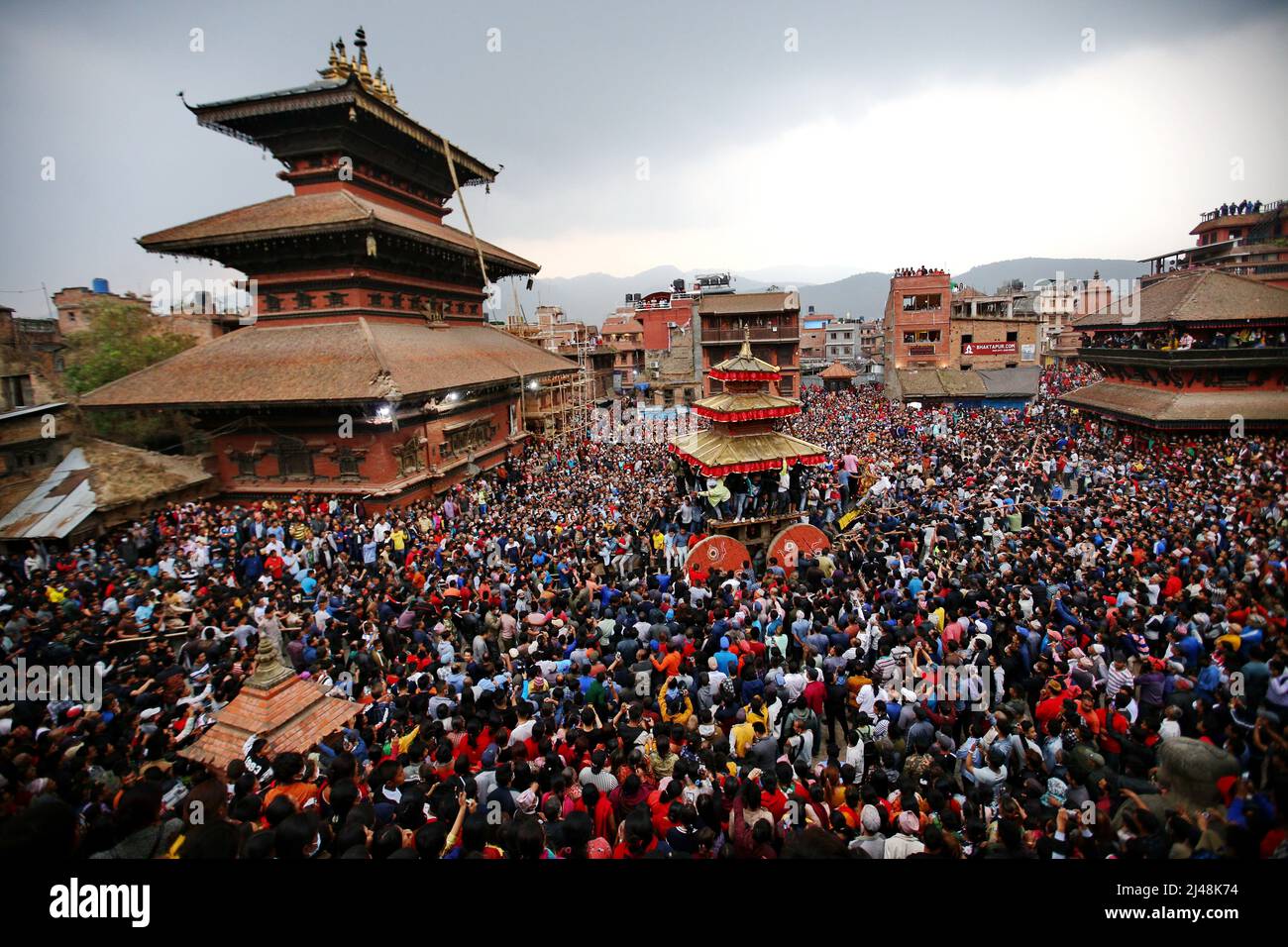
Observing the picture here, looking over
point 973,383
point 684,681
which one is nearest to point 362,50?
point 684,681

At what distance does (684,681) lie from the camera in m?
7.58

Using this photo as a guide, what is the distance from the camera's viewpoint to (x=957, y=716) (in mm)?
7773

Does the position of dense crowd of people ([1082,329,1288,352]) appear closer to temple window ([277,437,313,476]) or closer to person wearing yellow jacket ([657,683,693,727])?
person wearing yellow jacket ([657,683,693,727])

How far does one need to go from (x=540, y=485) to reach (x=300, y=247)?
1233 cm

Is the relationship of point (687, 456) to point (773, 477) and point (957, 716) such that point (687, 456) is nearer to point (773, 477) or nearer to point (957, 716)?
point (773, 477)

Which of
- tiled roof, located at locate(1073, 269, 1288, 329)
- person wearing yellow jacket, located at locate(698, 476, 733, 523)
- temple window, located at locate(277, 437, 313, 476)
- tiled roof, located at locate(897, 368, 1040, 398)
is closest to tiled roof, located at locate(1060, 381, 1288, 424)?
tiled roof, located at locate(1073, 269, 1288, 329)

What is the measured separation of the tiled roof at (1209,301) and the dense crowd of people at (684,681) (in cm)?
784

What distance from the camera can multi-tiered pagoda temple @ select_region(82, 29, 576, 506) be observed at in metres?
18.3

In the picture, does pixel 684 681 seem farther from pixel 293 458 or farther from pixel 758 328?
pixel 758 328

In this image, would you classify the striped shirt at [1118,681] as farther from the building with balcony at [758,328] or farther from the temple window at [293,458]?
the building with balcony at [758,328]

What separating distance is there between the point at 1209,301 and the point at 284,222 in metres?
35.7

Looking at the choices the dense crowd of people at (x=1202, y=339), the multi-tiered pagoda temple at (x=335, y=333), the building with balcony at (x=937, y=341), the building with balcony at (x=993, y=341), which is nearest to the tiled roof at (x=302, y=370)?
the multi-tiered pagoda temple at (x=335, y=333)

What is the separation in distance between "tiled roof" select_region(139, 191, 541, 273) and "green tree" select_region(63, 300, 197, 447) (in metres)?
6.23
